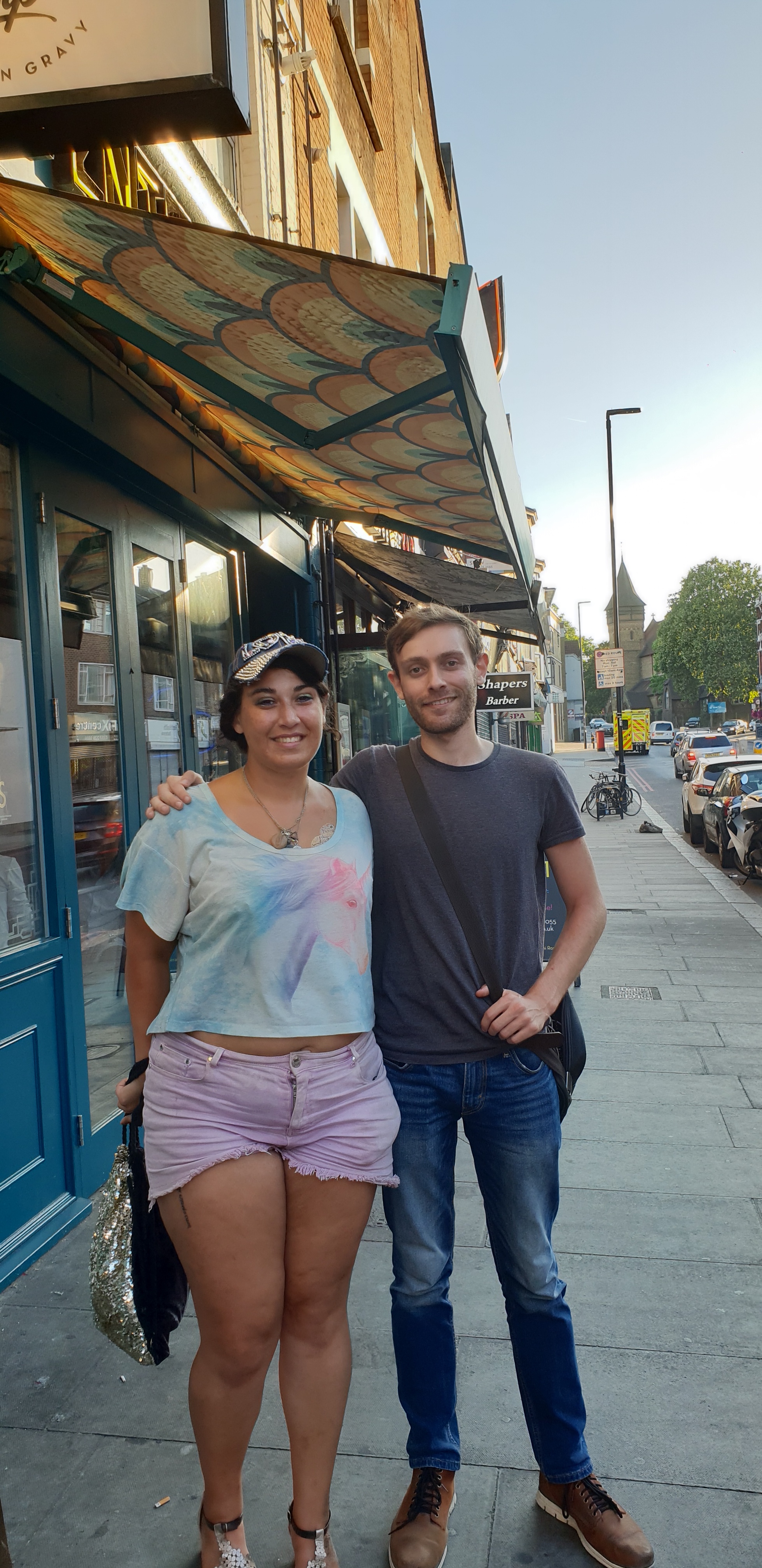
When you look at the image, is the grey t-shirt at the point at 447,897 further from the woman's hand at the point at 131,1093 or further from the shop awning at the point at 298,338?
the shop awning at the point at 298,338

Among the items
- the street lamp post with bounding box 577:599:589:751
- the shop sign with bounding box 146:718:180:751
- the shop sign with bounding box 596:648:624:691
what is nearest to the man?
the shop sign with bounding box 146:718:180:751

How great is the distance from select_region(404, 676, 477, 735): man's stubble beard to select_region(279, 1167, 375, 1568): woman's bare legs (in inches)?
37.7

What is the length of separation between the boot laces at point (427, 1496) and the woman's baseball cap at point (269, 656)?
181 centimetres

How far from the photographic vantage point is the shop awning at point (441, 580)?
309 inches

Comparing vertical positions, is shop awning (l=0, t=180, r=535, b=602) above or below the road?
above

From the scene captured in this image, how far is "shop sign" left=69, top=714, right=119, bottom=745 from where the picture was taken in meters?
4.18

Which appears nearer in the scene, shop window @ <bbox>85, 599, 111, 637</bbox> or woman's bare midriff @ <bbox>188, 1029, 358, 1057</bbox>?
woman's bare midriff @ <bbox>188, 1029, 358, 1057</bbox>

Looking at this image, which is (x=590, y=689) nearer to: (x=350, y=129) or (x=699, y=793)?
(x=699, y=793)

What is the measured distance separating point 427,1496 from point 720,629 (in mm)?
79554

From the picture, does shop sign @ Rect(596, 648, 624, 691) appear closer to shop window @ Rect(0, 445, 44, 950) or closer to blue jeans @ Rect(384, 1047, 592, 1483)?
shop window @ Rect(0, 445, 44, 950)

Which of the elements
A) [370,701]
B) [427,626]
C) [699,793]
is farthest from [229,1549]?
[699,793]

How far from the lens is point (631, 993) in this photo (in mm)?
7480

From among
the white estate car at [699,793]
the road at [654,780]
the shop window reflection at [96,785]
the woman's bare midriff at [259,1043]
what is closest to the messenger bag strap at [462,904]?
the woman's bare midriff at [259,1043]

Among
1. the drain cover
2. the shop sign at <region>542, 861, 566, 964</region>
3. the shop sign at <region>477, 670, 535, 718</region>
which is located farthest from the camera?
the shop sign at <region>477, 670, 535, 718</region>
